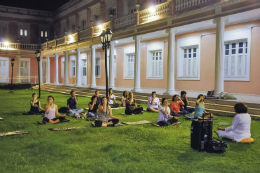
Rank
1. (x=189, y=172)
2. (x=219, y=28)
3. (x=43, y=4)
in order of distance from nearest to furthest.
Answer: (x=189, y=172)
(x=219, y=28)
(x=43, y=4)

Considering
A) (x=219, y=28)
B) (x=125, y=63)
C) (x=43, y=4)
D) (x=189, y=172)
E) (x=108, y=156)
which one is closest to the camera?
(x=189, y=172)

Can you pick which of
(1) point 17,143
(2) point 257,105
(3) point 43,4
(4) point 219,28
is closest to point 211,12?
(4) point 219,28

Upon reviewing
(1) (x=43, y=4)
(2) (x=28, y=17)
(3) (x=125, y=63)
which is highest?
(1) (x=43, y=4)

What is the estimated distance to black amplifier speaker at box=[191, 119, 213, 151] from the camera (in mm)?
4910

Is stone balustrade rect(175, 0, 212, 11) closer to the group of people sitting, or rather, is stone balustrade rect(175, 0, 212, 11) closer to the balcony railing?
the group of people sitting

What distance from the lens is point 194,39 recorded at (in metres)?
14.9

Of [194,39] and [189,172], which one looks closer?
[189,172]

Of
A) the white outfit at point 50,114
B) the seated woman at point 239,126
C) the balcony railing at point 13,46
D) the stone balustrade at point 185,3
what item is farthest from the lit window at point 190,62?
the balcony railing at point 13,46

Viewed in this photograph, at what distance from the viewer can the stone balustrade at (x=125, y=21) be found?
53.2 feet

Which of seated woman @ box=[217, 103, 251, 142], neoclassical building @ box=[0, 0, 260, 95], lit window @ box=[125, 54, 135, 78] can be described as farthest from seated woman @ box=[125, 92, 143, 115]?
lit window @ box=[125, 54, 135, 78]

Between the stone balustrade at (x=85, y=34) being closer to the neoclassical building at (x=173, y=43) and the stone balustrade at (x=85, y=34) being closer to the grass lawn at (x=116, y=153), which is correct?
the neoclassical building at (x=173, y=43)

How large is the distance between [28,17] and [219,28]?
2826 centimetres

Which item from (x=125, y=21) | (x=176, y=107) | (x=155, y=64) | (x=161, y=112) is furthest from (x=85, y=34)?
(x=161, y=112)

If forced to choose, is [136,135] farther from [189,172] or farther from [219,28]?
[219,28]
